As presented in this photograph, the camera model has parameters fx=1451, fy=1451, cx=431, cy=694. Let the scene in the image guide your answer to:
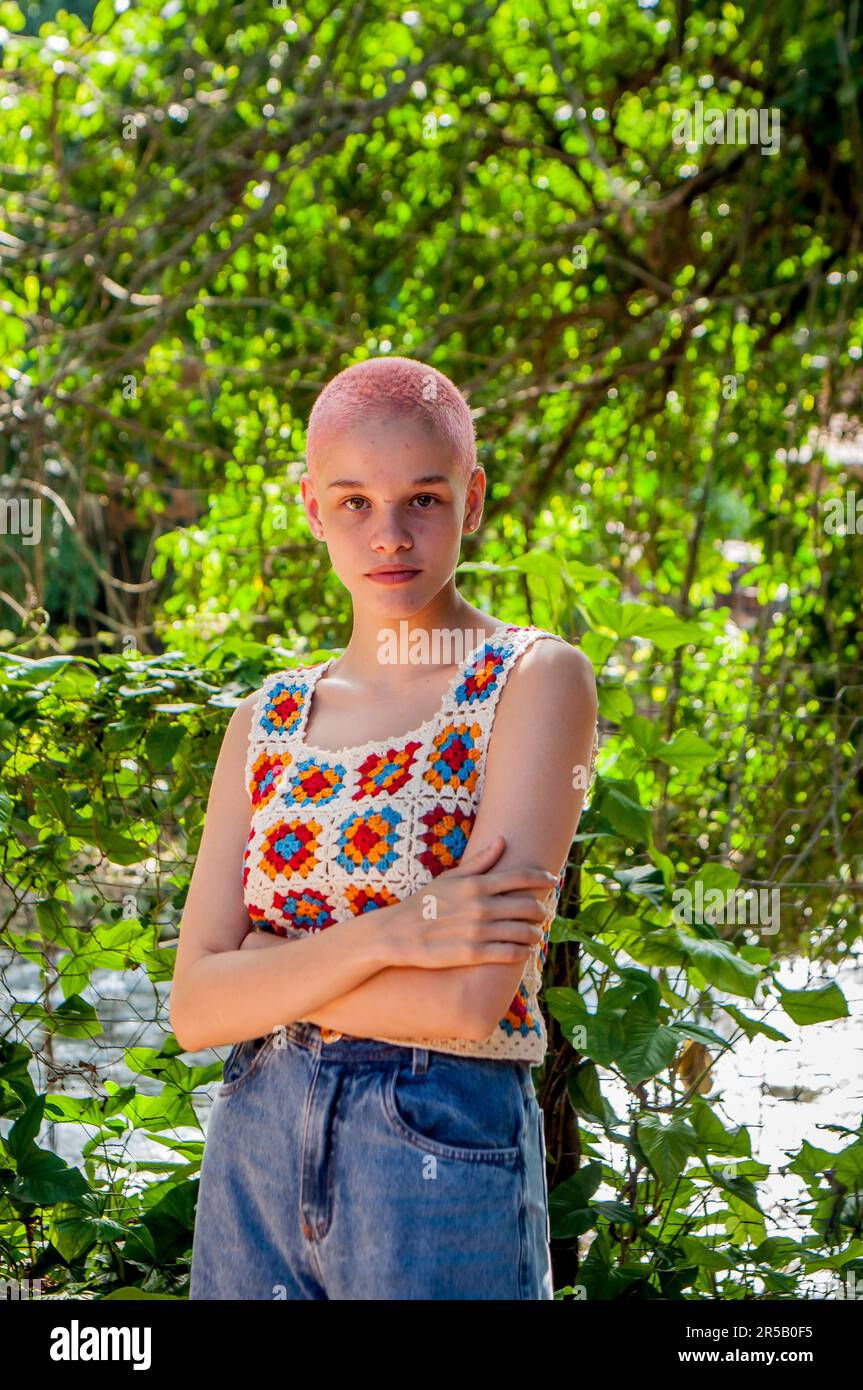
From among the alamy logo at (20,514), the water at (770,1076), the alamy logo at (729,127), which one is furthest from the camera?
the alamy logo at (729,127)

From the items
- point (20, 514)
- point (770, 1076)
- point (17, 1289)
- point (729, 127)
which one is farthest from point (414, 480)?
point (729, 127)

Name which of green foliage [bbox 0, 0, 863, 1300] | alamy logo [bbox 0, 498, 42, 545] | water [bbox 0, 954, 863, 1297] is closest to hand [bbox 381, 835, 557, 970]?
water [bbox 0, 954, 863, 1297]

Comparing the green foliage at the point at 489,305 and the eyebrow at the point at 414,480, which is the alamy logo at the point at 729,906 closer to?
the green foliage at the point at 489,305

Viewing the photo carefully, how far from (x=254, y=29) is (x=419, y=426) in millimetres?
3757

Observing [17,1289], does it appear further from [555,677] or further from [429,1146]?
[555,677]

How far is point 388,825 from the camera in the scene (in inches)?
41.9

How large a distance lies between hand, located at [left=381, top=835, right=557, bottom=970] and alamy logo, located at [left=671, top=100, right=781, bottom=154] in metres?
3.67

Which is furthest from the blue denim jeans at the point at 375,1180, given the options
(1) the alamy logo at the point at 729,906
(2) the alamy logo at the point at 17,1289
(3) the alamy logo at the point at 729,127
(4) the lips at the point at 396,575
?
(3) the alamy logo at the point at 729,127

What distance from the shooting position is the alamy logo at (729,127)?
4.13 meters

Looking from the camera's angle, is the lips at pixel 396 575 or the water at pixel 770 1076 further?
the water at pixel 770 1076

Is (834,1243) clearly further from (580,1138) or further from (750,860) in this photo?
(750,860)
